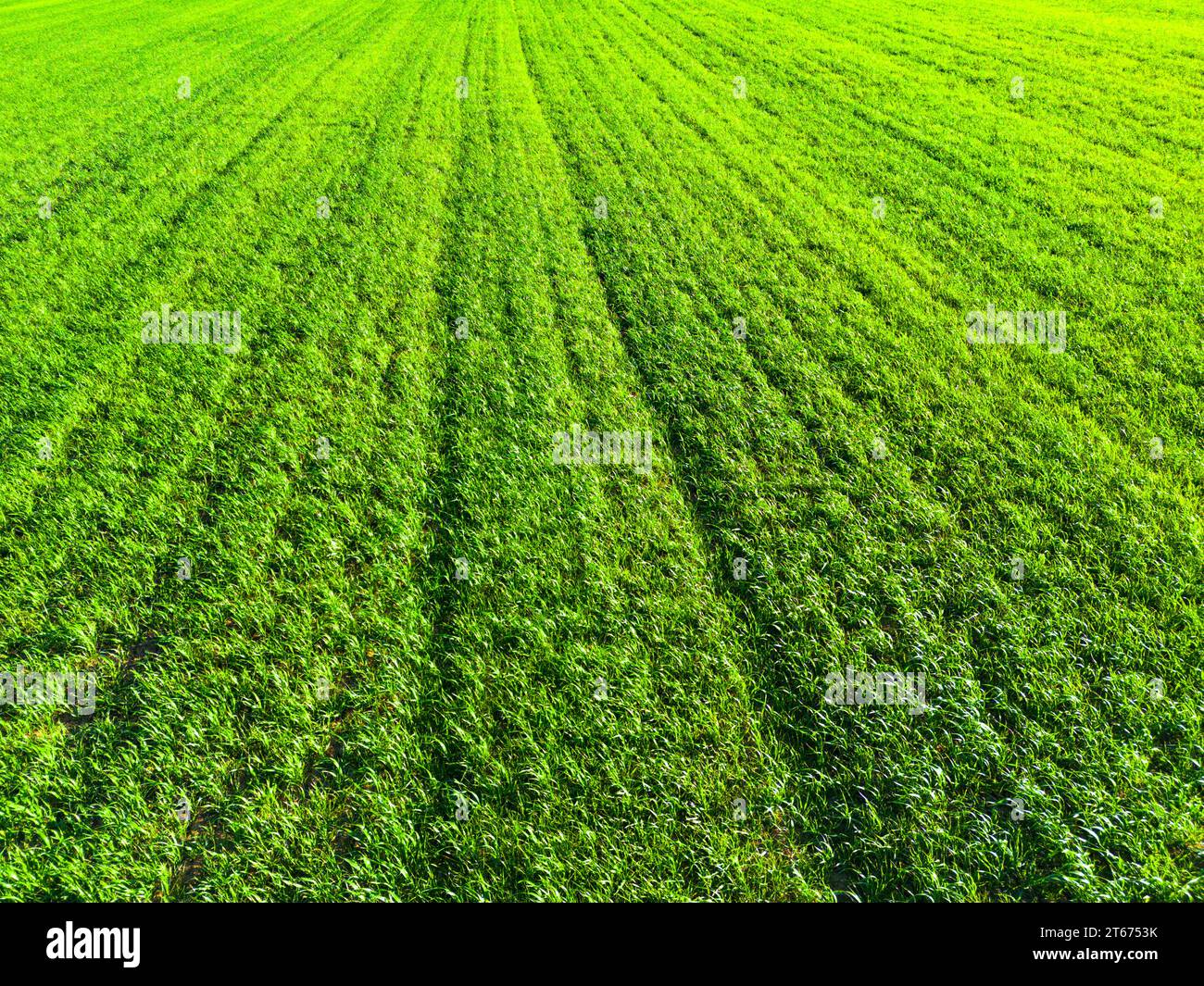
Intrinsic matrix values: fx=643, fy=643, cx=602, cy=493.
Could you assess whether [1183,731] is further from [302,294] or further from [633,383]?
[302,294]

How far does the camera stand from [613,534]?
15.9ft

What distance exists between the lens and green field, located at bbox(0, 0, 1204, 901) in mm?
3166

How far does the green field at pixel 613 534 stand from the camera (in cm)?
317

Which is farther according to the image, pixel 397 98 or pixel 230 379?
pixel 397 98

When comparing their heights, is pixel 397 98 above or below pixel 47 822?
above

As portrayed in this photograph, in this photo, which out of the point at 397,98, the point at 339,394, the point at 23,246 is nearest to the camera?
the point at 339,394

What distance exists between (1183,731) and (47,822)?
5.89 metres

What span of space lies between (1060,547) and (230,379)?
7.59m
